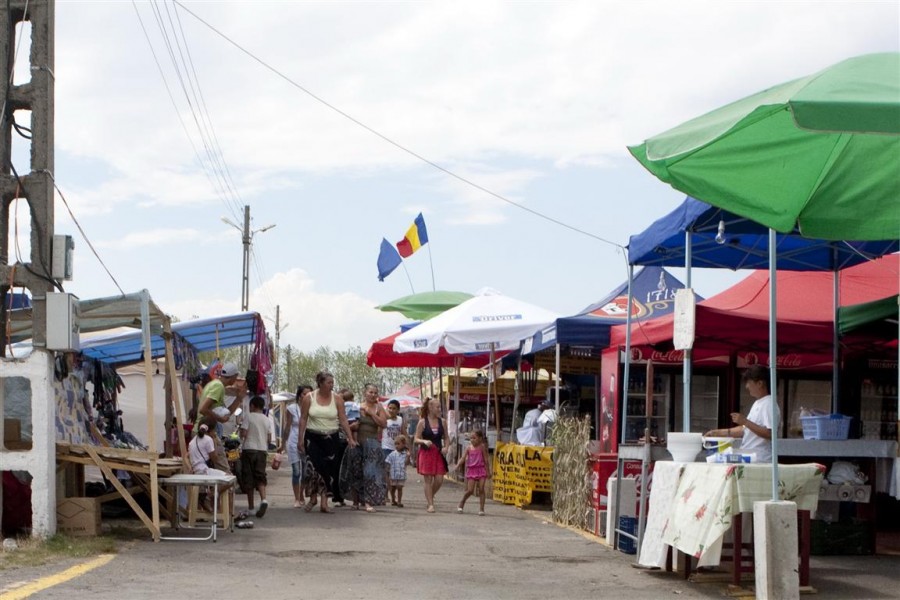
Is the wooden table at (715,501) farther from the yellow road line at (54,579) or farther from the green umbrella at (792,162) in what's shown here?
the yellow road line at (54,579)

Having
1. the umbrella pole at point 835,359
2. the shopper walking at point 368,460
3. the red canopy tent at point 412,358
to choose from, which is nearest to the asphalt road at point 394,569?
the umbrella pole at point 835,359

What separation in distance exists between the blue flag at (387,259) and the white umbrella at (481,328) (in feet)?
44.7

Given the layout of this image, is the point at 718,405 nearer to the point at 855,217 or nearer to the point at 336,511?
the point at 336,511

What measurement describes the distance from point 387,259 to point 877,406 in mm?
21123

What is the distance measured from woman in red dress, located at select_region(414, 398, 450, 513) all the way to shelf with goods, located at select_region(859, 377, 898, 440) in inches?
238

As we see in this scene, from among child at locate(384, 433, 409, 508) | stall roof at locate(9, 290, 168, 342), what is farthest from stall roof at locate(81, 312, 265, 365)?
child at locate(384, 433, 409, 508)

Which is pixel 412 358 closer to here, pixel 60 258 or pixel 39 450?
pixel 60 258

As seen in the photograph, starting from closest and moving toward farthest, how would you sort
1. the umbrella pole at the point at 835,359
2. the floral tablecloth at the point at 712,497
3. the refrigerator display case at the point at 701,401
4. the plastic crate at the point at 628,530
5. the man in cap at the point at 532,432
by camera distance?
the floral tablecloth at the point at 712,497 → the plastic crate at the point at 628,530 → the umbrella pole at the point at 835,359 → the refrigerator display case at the point at 701,401 → the man in cap at the point at 532,432

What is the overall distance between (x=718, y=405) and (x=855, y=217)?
1044 centimetres

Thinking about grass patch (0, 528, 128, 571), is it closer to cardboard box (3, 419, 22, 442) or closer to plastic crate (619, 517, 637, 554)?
cardboard box (3, 419, 22, 442)

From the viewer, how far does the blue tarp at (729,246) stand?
453 inches

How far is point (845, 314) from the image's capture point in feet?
46.2

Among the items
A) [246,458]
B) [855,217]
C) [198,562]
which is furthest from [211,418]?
[855,217]

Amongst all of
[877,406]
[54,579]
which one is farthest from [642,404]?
[54,579]
